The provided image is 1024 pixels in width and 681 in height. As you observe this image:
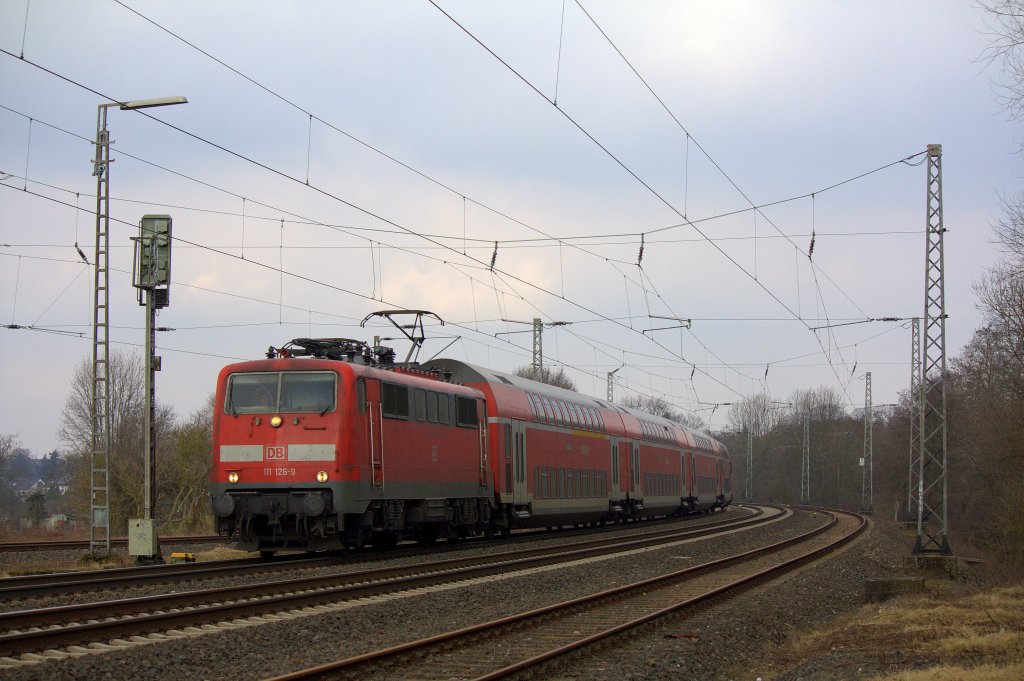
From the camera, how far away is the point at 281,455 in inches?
763

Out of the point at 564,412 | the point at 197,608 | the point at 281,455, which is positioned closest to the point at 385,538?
the point at 281,455

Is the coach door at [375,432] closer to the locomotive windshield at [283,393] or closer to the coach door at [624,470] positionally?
the locomotive windshield at [283,393]

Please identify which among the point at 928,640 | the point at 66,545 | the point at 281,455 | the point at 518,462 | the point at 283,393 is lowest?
the point at 66,545

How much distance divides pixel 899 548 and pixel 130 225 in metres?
23.1

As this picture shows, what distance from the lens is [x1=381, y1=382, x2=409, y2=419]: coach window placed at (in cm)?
2089

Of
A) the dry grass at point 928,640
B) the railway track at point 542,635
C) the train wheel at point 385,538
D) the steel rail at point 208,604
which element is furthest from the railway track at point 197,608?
the dry grass at point 928,640

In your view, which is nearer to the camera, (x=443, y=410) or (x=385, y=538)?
(x=385, y=538)

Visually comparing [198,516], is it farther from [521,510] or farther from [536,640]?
[536,640]

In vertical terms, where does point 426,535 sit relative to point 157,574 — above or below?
below

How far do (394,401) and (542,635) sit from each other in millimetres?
9263

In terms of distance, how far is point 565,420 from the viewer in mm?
33625

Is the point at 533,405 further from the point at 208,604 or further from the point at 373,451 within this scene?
the point at 208,604

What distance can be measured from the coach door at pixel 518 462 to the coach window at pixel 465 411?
306 centimetres

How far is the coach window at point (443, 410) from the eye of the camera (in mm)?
23703
